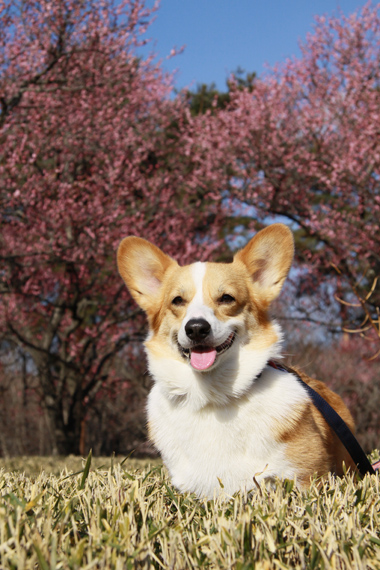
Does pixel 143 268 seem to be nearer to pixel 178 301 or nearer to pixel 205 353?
pixel 178 301

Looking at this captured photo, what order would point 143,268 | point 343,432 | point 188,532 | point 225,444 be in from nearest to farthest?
point 188,532
point 225,444
point 343,432
point 143,268

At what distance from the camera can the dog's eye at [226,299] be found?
8.10ft

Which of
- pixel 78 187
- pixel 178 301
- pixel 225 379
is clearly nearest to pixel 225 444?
pixel 225 379

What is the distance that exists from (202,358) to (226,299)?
1.16ft

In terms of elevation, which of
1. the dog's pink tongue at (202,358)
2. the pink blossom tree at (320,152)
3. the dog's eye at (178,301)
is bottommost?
the dog's pink tongue at (202,358)

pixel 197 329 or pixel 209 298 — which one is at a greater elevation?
pixel 209 298

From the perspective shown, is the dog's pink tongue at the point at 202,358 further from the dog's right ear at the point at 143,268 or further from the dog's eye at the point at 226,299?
the dog's right ear at the point at 143,268

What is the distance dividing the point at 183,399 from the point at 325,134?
8514 mm

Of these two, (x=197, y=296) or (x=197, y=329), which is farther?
(x=197, y=296)

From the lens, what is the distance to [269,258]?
266 centimetres

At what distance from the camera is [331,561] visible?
1147 mm

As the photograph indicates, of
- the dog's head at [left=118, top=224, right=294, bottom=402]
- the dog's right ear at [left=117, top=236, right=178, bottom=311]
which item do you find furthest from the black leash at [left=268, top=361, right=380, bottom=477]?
the dog's right ear at [left=117, top=236, right=178, bottom=311]

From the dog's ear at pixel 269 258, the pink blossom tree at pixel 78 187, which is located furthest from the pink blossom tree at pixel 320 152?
the dog's ear at pixel 269 258

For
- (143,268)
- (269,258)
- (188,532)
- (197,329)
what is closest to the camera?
(188,532)
